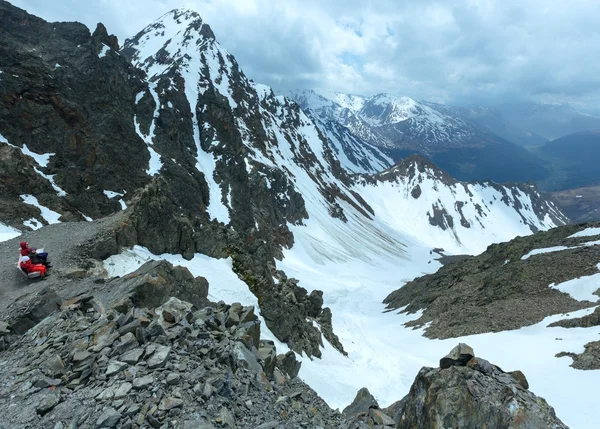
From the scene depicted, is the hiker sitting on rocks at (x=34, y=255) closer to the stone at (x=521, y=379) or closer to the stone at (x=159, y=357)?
the stone at (x=159, y=357)

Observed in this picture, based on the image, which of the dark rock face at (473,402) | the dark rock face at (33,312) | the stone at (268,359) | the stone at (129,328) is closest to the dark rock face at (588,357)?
the dark rock face at (473,402)

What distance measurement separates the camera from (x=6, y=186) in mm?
32500

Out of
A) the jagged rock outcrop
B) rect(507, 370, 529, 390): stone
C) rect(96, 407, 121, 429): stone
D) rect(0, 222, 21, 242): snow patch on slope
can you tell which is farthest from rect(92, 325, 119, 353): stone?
rect(0, 222, 21, 242): snow patch on slope

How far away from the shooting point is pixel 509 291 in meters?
39.7

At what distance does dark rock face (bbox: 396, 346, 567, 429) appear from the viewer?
8883 mm

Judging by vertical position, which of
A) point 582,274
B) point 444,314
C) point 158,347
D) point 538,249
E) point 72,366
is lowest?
point 72,366

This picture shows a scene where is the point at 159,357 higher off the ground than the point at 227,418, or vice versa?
the point at 159,357

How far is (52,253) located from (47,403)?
1557 cm

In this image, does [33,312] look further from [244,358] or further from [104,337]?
[244,358]

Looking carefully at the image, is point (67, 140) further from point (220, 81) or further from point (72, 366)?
point (220, 81)

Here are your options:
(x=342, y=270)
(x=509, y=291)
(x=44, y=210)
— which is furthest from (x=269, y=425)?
(x=342, y=270)

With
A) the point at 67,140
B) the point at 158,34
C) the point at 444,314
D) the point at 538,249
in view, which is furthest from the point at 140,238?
the point at 158,34

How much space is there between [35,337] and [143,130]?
79265 millimetres

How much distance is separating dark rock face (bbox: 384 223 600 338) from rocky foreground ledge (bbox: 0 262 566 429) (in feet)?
79.0
